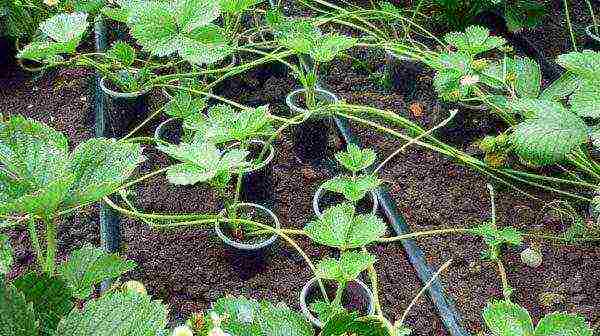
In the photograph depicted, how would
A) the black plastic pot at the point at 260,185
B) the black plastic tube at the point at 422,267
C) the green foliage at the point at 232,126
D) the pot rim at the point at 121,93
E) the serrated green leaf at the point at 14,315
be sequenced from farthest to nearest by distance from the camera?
the pot rim at the point at 121,93, the black plastic pot at the point at 260,185, the black plastic tube at the point at 422,267, the green foliage at the point at 232,126, the serrated green leaf at the point at 14,315

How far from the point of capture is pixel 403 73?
2.09m

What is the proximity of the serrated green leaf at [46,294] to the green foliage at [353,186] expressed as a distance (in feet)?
2.45

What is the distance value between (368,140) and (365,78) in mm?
311

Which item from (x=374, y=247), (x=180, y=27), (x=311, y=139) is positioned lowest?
(x=374, y=247)

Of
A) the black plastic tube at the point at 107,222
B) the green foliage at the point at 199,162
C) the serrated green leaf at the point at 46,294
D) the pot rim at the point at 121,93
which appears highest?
the serrated green leaf at the point at 46,294

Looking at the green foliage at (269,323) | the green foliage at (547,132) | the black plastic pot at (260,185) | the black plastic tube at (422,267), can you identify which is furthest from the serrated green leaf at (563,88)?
the green foliage at (269,323)

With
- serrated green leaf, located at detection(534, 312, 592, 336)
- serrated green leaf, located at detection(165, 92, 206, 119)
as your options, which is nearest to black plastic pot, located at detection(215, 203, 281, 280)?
serrated green leaf, located at detection(165, 92, 206, 119)

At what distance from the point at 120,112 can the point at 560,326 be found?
1237 mm

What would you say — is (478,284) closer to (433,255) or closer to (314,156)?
(433,255)

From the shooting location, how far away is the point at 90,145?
2.66ft

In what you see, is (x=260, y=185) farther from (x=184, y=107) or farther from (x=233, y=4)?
(x=233, y=4)

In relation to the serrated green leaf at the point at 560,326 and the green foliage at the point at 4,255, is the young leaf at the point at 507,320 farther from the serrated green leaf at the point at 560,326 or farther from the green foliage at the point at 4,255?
the green foliage at the point at 4,255

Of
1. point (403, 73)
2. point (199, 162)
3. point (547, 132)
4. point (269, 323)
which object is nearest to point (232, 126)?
point (199, 162)

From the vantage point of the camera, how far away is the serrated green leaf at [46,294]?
64 cm
